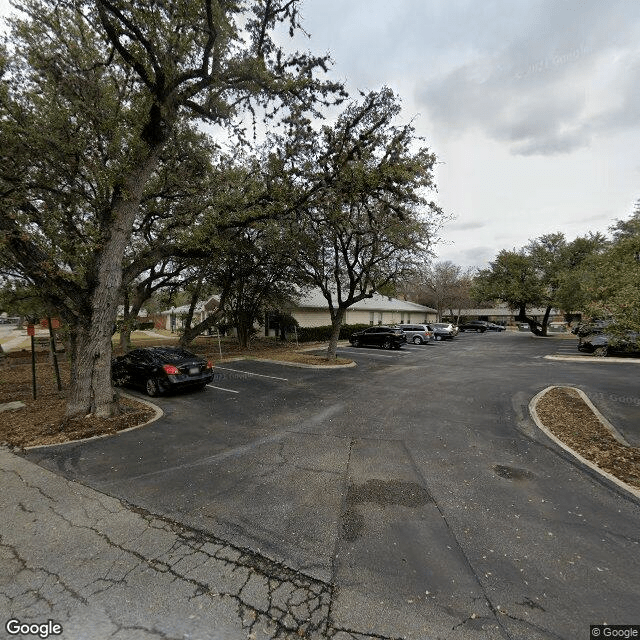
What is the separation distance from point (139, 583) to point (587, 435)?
A: 7.96 metres

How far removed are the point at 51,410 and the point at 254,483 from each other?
280 inches

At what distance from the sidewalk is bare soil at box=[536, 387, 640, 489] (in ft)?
17.1

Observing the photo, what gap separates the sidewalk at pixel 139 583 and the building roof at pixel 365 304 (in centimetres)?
2166

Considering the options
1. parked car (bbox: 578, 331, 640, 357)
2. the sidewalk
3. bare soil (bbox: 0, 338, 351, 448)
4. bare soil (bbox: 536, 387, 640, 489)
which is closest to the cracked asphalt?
the sidewalk

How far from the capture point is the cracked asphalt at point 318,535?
2570mm

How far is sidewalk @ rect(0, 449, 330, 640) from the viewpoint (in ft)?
8.16

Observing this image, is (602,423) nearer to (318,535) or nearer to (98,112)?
(318,535)

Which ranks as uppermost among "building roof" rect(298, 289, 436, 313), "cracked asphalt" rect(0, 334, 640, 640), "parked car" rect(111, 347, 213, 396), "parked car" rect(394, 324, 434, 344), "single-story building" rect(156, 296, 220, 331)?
"building roof" rect(298, 289, 436, 313)

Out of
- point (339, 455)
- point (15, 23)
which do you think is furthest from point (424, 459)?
point (15, 23)

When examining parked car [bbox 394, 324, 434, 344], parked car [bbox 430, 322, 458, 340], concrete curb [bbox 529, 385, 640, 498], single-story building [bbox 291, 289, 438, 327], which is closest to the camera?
concrete curb [bbox 529, 385, 640, 498]

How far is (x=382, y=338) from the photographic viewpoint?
24.4 metres

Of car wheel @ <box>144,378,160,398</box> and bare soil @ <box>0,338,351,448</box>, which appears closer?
bare soil @ <box>0,338,351,448</box>

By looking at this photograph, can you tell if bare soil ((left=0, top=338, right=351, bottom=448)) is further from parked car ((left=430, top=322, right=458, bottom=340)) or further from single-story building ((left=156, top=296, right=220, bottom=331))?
parked car ((left=430, top=322, right=458, bottom=340))

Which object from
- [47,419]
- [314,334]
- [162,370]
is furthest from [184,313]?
[47,419]
